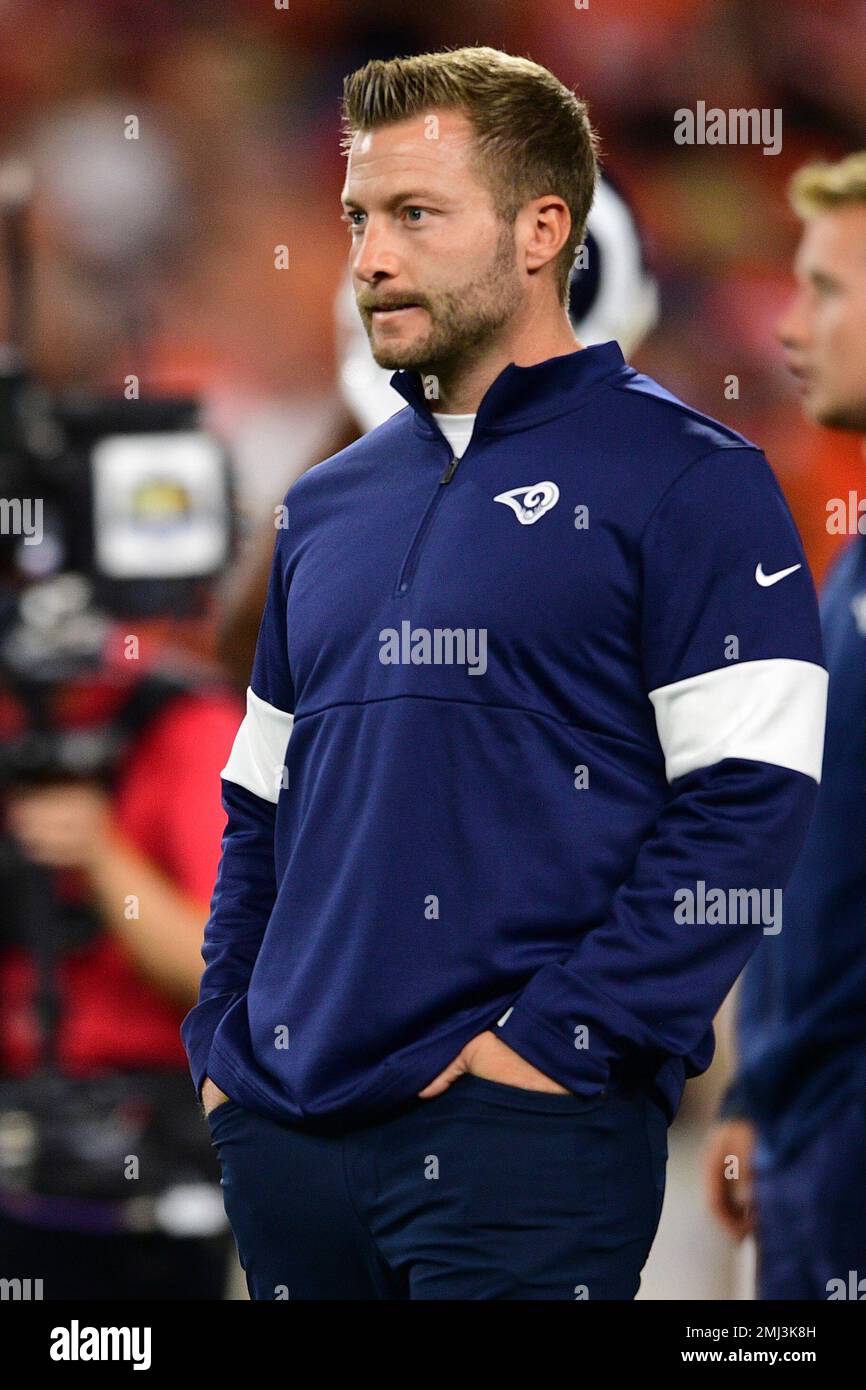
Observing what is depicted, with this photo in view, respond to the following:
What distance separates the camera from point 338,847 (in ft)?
4.08

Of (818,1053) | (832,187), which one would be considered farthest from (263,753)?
(832,187)

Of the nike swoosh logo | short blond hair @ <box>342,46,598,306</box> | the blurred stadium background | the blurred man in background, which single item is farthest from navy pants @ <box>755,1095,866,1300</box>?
short blond hair @ <box>342,46,598,306</box>

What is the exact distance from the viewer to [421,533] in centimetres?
126

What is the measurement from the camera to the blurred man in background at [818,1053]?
6.19 feet

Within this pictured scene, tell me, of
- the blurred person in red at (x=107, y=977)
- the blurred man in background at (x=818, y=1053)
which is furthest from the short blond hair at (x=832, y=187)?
the blurred person in red at (x=107, y=977)

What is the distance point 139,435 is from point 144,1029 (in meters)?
0.78

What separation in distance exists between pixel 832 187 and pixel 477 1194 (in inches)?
59.3

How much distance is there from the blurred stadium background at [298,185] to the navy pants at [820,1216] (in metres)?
0.64

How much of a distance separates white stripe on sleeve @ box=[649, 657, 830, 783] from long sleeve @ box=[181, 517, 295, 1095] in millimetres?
321

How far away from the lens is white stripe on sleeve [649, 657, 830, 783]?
1.17 meters

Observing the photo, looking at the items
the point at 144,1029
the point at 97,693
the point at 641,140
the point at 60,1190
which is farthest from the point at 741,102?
the point at 60,1190

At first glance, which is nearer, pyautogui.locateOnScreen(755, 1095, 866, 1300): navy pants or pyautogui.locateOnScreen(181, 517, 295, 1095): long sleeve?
pyautogui.locateOnScreen(181, 517, 295, 1095): long sleeve

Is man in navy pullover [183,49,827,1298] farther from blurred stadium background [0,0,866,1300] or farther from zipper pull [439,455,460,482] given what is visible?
blurred stadium background [0,0,866,1300]
